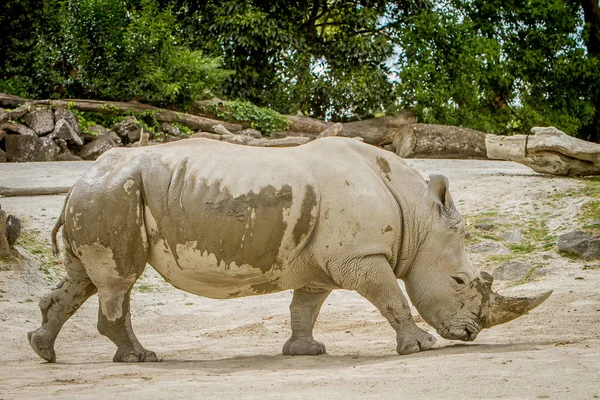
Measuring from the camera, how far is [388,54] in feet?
74.6

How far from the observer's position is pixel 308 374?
5.18m

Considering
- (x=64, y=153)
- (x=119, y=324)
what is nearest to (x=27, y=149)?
(x=64, y=153)

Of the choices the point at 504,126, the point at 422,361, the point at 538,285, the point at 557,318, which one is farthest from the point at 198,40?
the point at 422,361

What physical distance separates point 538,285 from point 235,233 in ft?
12.3

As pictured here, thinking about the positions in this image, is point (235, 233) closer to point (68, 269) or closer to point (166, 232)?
point (166, 232)

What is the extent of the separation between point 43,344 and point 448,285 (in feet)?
8.95

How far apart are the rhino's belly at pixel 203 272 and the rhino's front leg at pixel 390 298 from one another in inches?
24.1

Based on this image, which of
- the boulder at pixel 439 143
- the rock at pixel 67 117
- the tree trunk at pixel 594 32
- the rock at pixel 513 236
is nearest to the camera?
the rock at pixel 513 236

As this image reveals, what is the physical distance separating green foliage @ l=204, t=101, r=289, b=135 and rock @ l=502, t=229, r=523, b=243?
9552 millimetres

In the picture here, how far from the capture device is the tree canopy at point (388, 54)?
20812 mm

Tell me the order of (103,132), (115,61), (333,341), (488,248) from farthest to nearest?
1. (115,61)
2. (103,132)
3. (488,248)
4. (333,341)

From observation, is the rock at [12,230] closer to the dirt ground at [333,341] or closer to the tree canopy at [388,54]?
the dirt ground at [333,341]

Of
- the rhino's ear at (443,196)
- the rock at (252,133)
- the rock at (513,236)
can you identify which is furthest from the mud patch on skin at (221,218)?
the rock at (252,133)

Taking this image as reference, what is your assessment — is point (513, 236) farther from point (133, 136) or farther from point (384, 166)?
point (133, 136)
